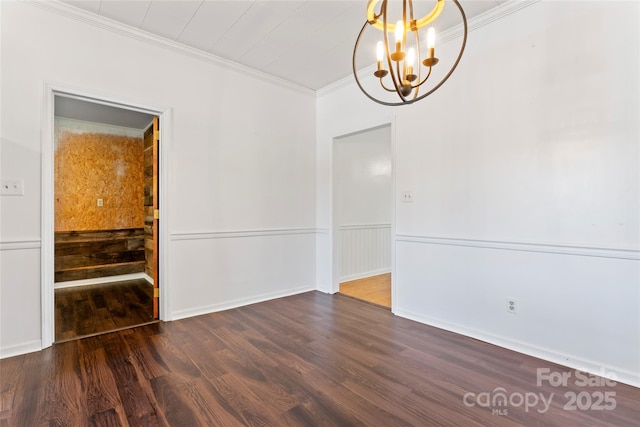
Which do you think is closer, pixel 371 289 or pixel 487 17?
pixel 487 17

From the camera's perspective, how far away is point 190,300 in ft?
10.4

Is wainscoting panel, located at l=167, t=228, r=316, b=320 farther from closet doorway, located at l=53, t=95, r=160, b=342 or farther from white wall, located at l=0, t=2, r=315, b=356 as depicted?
closet doorway, located at l=53, t=95, r=160, b=342

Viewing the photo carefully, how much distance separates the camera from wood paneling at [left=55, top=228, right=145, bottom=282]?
4492 mm

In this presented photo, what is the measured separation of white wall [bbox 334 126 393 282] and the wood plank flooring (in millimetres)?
154

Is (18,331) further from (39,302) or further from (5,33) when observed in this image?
(5,33)

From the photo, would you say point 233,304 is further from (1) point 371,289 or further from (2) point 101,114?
(2) point 101,114

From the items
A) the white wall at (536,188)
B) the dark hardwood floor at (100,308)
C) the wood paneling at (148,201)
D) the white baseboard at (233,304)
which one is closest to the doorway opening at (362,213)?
the white baseboard at (233,304)

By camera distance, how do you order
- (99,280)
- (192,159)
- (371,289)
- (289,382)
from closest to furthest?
(289,382), (192,159), (371,289), (99,280)

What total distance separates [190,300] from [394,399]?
225cm

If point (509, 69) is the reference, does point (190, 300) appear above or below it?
below

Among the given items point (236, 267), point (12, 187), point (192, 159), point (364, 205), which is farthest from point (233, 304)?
point (364, 205)

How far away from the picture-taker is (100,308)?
3.49 m

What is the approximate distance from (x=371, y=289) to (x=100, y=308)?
3.34 m

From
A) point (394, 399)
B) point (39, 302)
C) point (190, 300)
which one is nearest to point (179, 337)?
point (190, 300)
